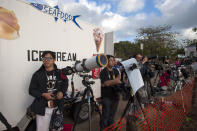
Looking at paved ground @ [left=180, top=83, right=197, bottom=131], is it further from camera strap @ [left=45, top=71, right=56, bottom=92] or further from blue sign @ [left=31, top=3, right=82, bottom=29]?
blue sign @ [left=31, top=3, right=82, bottom=29]

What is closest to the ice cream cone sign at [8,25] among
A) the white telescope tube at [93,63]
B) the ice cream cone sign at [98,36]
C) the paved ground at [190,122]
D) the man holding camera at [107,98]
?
the white telescope tube at [93,63]

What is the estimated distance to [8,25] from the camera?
203 cm

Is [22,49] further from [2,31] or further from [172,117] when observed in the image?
[172,117]

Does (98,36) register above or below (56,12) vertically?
below

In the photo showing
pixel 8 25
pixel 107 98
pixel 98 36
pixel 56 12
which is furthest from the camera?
pixel 98 36

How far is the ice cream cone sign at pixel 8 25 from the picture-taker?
197cm

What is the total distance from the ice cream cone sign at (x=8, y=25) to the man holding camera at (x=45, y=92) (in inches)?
25.9

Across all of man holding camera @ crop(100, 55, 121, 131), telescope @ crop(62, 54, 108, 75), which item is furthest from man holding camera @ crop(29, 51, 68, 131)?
man holding camera @ crop(100, 55, 121, 131)

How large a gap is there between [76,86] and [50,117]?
1231 mm

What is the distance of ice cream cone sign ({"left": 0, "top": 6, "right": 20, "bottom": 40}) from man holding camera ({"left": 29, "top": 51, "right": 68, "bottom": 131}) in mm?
657

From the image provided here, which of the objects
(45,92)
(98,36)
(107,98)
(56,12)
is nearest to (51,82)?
(45,92)

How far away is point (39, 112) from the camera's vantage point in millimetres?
1927

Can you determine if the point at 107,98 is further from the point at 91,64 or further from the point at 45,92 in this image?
the point at 45,92

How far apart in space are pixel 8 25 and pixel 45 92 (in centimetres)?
124
